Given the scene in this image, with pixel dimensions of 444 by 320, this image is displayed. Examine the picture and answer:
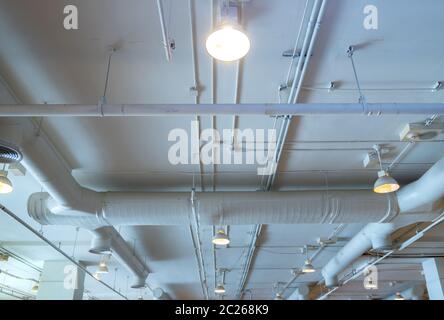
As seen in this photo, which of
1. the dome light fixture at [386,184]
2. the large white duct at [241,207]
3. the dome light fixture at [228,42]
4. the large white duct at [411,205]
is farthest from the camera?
the large white duct at [241,207]

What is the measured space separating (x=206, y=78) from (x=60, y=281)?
673cm

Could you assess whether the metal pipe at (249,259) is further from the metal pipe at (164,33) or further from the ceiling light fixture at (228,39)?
the ceiling light fixture at (228,39)

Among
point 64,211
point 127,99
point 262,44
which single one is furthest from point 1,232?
point 262,44

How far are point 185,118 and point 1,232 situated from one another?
5.02m

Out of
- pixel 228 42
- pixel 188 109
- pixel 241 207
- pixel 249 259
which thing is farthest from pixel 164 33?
pixel 249 259

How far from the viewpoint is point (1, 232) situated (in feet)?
20.7

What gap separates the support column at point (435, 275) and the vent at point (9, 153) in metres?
7.55

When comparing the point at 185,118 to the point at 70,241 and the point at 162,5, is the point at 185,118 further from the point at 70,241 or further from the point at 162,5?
the point at 70,241

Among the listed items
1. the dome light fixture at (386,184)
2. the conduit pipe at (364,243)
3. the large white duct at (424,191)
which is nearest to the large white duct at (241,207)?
the large white duct at (424,191)

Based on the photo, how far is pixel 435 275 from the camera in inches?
286

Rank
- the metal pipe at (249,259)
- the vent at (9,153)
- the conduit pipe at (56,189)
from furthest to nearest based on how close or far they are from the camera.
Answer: the metal pipe at (249,259) < the conduit pipe at (56,189) < the vent at (9,153)

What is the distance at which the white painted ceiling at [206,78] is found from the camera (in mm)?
2318

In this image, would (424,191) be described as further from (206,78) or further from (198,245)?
(198,245)

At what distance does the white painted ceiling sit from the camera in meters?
2.32
